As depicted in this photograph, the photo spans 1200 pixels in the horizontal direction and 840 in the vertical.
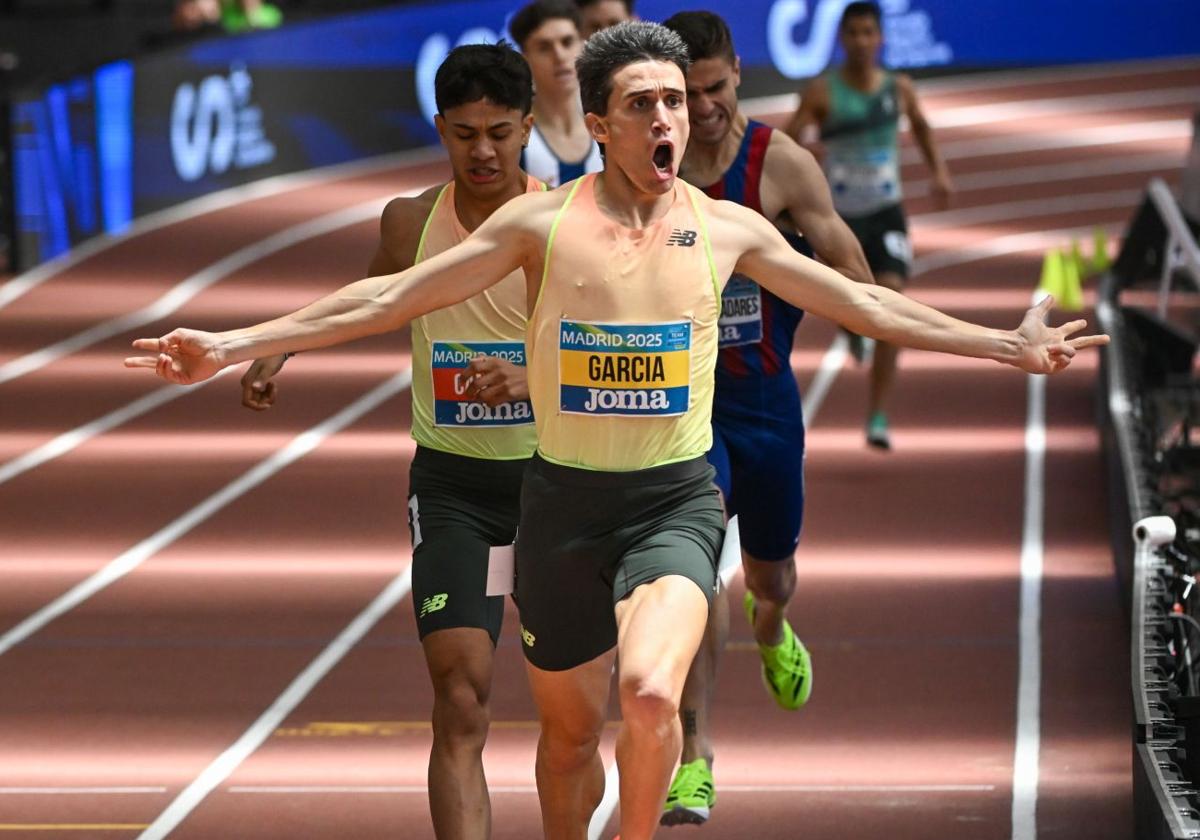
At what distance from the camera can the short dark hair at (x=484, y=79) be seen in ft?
19.9

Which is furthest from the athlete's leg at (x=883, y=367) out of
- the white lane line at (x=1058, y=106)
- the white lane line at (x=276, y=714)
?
the white lane line at (x=1058, y=106)

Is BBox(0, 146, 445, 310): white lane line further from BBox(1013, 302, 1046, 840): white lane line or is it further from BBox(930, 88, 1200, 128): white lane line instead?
BBox(1013, 302, 1046, 840): white lane line

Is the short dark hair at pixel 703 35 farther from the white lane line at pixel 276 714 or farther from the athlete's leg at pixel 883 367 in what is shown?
the athlete's leg at pixel 883 367

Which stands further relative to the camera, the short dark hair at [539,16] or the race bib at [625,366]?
the short dark hair at [539,16]

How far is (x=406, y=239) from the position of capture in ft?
20.4

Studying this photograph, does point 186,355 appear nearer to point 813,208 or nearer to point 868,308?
point 868,308

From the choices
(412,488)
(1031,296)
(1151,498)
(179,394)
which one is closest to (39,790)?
(412,488)

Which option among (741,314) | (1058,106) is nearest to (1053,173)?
(1058,106)

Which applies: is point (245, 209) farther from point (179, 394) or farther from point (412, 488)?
point (412, 488)

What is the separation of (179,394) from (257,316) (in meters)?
2.05

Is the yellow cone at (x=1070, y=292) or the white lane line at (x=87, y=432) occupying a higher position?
the white lane line at (x=87, y=432)

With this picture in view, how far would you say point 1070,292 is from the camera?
57.6 feet

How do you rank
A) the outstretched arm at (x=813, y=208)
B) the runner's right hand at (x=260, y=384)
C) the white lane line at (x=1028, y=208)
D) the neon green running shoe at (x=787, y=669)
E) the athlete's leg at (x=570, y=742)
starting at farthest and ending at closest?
the white lane line at (x=1028, y=208)
the neon green running shoe at (x=787, y=669)
the outstretched arm at (x=813, y=208)
the runner's right hand at (x=260, y=384)
the athlete's leg at (x=570, y=742)

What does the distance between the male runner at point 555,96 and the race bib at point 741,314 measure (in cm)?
61
